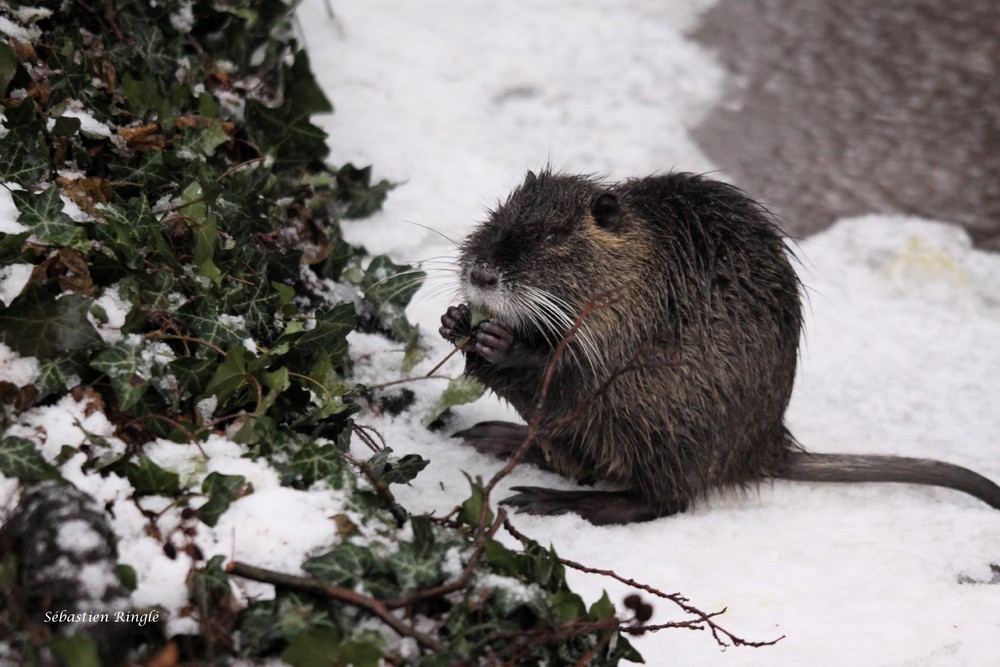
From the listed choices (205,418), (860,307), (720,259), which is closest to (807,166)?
(860,307)

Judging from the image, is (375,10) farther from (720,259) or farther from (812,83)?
(720,259)

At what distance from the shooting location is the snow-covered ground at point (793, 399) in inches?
99.8

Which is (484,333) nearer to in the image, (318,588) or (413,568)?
(413,568)

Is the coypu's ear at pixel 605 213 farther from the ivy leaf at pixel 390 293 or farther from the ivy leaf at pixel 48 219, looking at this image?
the ivy leaf at pixel 48 219

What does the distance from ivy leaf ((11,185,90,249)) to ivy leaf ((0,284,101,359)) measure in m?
0.24

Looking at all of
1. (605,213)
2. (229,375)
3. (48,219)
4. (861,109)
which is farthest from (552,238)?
(861,109)

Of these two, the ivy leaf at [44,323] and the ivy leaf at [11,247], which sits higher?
the ivy leaf at [11,247]

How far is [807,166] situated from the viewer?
16.4ft

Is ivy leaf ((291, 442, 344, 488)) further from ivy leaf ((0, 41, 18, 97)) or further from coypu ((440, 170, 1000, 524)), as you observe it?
Result: ivy leaf ((0, 41, 18, 97))

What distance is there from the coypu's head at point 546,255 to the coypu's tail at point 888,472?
3.02ft

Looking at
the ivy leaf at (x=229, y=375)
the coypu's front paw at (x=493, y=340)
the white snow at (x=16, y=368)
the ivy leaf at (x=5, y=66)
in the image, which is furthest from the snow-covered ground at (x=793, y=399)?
the ivy leaf at (x=5, y=66)

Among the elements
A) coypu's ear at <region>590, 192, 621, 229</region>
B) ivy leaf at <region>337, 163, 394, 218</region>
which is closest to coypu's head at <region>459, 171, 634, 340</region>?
coypu's ear at <region>590, 192, 621, 229</region>

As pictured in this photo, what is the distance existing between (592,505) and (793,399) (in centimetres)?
118

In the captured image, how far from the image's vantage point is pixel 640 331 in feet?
10.0
